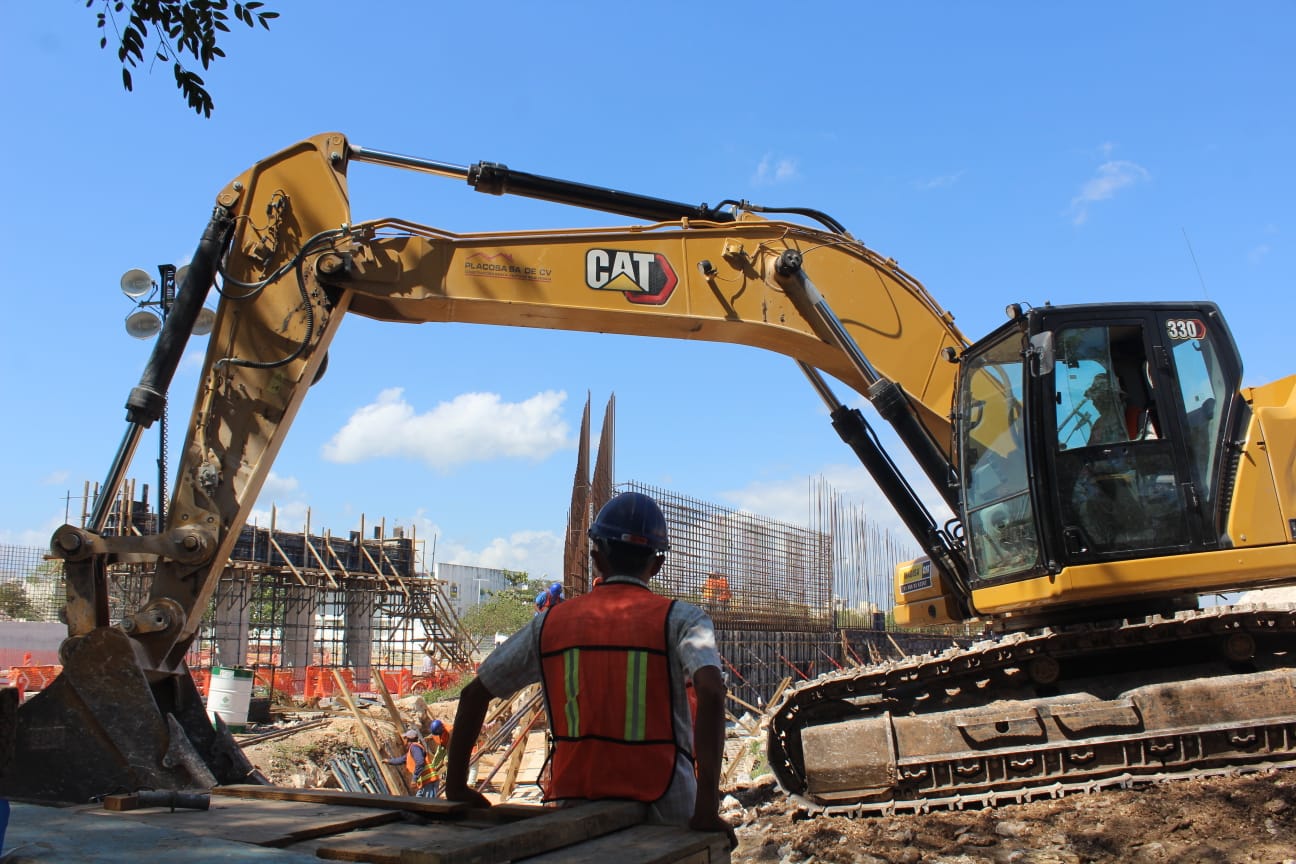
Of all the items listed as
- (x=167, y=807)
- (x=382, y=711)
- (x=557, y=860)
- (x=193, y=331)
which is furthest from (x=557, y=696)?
(x=382, y=711)

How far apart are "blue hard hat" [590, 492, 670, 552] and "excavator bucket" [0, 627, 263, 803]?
259 centimetres

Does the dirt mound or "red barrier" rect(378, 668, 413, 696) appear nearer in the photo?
the dirt mound

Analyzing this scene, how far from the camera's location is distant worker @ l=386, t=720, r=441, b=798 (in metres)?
11.1

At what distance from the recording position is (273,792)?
281 centimetres

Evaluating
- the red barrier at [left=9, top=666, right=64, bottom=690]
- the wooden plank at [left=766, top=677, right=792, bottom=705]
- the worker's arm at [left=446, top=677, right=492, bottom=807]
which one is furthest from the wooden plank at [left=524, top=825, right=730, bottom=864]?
the red barrier at [left=9, top=666, right=64, bottom=690]

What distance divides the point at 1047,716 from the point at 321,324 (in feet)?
16.2

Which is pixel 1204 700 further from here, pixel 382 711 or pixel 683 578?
pixel 382 711

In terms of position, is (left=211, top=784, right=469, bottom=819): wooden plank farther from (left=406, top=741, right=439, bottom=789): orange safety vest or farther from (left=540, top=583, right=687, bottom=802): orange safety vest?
(left=406, top=741, right=439, bottom=789): orange safety vest

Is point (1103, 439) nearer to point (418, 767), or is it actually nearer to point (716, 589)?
point (418, 767)

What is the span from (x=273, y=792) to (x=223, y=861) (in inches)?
49.3

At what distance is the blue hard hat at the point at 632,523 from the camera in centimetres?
269

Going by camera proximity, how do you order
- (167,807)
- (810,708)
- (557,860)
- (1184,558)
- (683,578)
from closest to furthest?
(557,860), (167,807), (1184,558), (810,708), (683,578)

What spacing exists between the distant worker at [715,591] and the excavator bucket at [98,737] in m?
14.7

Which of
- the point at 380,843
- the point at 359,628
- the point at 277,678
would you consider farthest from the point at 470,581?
the point at 380,843
